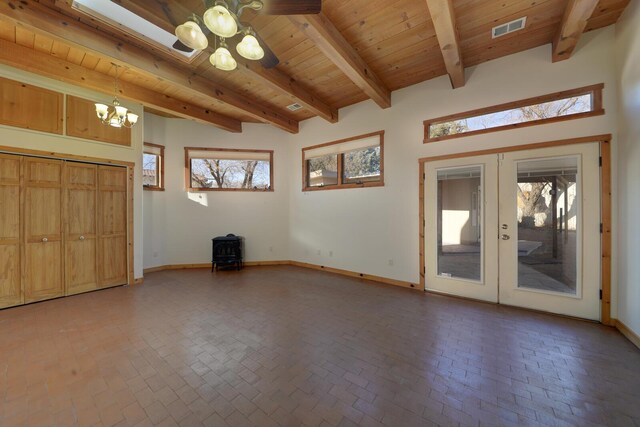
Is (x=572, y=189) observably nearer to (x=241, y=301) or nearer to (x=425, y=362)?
(x=425, y=362)

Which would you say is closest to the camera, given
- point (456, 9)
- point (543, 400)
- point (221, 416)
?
point (221, 416)

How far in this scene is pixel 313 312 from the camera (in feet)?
10.8

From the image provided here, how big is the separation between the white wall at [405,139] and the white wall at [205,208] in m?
0.40

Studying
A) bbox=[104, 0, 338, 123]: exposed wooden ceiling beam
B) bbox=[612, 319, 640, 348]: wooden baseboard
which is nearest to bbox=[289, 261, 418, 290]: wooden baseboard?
bbox=[612, 319, 640, 348]: wooden baseboard

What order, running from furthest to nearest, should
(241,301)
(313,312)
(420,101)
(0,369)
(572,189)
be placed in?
(420,101) < (241,301) < (313,312) < (572,189) < (0,369)

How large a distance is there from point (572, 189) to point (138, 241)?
679 cm

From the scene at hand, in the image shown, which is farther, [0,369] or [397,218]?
[397,218]

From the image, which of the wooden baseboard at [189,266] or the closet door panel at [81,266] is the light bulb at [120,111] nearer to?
the closet door panel at [81,266]

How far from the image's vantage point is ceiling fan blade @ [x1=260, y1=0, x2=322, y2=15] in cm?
168

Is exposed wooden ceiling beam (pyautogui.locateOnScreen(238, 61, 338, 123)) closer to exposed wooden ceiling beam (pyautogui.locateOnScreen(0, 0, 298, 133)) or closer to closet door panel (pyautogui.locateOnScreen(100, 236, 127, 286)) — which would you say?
exposed wooden ceiling beam (pyautogui.locateOnScreen(0, 0, 298, 133))

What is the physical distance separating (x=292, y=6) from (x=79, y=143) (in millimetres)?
4299

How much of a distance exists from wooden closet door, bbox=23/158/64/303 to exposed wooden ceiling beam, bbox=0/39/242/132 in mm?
1256

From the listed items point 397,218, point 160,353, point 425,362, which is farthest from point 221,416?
point 397,218

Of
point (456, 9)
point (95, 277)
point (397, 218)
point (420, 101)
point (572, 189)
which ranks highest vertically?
point (456, 9)
